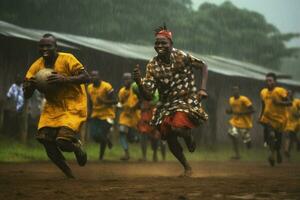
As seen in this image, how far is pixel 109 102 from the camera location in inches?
553

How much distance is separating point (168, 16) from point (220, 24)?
4360 mm

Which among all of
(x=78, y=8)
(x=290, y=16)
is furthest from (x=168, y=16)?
(x=290, y=16)

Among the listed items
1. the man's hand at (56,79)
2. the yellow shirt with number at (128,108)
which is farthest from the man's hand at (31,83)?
the yellow shirt with number at (128,108)

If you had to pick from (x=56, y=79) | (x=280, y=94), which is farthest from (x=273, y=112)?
(x=56, y=79)

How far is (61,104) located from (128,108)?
7.66 meters

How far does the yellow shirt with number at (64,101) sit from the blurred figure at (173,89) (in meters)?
0.90

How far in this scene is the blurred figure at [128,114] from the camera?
1512cm

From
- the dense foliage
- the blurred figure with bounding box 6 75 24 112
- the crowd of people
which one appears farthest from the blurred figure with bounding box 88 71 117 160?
the dense foliage

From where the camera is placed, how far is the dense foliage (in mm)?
30797

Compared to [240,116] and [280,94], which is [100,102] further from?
[240,116]

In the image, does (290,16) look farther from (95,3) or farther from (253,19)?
(95,3)

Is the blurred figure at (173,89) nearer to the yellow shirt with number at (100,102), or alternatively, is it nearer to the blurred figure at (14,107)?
the yellow shirt with number at (100,102)

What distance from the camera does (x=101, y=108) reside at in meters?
14.2

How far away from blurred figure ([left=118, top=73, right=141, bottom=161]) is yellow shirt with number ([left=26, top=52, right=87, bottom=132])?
24.1ft
